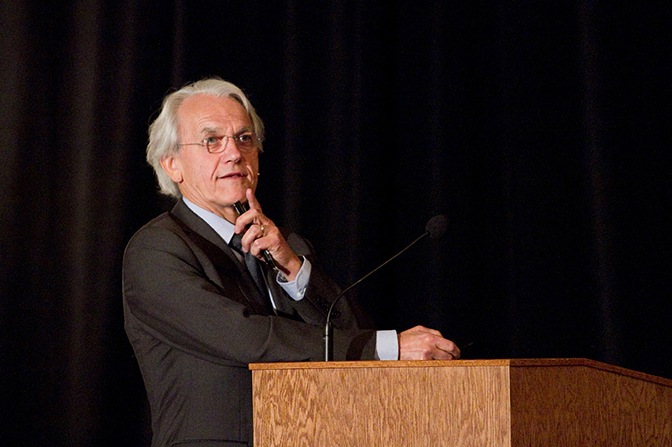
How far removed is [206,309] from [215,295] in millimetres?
42

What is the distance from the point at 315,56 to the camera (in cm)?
349

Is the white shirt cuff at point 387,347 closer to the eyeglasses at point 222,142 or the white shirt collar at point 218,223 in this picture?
the white shirt collar at point 218,223

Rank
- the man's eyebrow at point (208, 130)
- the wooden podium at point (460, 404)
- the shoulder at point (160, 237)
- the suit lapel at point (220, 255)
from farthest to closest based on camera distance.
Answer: the man's eyebrow at point (208, 130), the suit lapel at point (220, 255), the shoulder at point (160, 237), the wooden podium at point (460, 404)

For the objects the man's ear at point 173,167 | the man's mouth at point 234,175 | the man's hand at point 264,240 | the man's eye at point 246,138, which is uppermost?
the man's eye at point 246,138

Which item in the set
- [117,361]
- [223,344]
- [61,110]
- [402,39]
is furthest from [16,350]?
[402,39]

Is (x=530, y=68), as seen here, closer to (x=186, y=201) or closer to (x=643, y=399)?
(x=186, y=201)

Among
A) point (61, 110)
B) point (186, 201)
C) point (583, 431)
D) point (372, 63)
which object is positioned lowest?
point (583, 431)

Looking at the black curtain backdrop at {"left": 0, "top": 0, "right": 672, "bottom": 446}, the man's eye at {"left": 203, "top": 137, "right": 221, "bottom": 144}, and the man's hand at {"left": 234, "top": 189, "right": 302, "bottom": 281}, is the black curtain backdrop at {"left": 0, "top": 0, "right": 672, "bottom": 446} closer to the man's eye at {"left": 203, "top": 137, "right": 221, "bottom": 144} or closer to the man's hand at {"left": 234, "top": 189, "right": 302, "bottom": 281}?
the man's eye at {"left": 203, "top": 137, "right": 221, "bottom": 144}

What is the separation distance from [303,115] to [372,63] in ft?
1.27

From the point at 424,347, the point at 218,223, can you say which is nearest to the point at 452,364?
the point at 424,347

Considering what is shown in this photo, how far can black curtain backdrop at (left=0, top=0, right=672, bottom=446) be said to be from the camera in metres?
3.06

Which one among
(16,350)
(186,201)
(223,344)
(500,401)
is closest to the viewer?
(500,401)

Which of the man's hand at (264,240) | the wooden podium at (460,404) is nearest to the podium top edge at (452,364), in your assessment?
the wooden podium at (460,404)

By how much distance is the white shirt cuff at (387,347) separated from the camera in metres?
1.87
